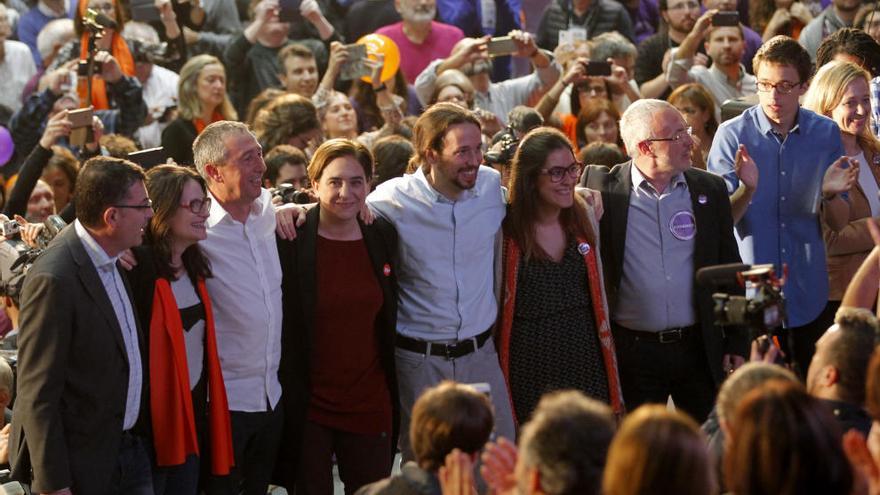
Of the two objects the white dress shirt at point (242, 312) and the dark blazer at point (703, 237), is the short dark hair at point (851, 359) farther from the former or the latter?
the white dress shirt at point (242, 312)

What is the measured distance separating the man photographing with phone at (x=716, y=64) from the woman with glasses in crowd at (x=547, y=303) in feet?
13.7

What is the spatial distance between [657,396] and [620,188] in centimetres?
91

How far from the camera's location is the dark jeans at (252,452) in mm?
5707

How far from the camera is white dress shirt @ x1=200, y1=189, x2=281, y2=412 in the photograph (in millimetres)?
5684

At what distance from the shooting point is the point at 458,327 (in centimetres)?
590

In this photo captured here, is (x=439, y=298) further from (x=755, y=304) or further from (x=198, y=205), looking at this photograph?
(x=755, y=304)

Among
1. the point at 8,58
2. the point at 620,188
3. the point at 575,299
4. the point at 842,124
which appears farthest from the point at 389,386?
the point at 8,58

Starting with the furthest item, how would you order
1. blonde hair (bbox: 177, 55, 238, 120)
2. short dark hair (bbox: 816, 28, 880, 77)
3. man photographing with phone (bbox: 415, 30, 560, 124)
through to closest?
man photographing with phone (bbox: 415, 30, 560, 124)
blonde hair (bbox: 177, 55, 238, 120)
short dark hair (bbox: 816, 28, 880, 77)

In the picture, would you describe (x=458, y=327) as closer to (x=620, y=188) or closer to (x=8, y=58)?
(x=620, y=188)

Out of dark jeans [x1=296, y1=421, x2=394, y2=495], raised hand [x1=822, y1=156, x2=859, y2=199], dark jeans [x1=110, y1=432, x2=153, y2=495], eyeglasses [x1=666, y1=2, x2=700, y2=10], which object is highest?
eyeglasses [x1=666, y1=2, x2=700, y2=10]

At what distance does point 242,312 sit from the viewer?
224 inches

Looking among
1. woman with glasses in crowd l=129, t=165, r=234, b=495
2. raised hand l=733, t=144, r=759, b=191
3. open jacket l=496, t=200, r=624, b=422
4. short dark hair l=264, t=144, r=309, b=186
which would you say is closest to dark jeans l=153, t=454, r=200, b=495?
woman with glasses in crowd l=129, t=165, r=234, b=495

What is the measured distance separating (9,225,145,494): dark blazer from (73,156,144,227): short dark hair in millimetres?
117

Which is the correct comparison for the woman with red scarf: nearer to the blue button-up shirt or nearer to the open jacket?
the open jacket
